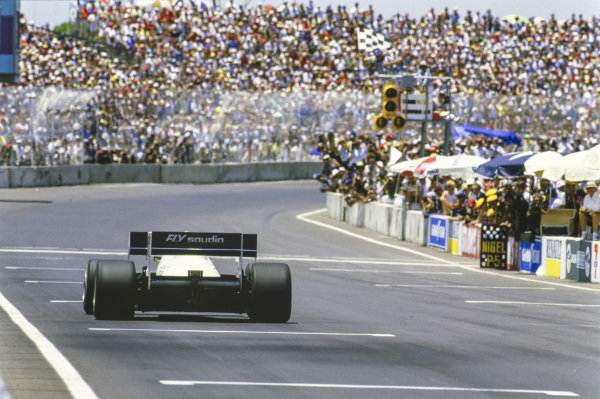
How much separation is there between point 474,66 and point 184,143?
1496cm

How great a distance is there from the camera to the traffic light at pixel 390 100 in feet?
89.7

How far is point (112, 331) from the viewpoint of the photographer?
11.5 m

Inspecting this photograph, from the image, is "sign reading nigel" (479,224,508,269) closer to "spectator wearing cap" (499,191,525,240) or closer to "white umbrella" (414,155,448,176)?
"spectator wearing cap" (499,191,525,240)

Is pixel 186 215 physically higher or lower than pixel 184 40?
lower

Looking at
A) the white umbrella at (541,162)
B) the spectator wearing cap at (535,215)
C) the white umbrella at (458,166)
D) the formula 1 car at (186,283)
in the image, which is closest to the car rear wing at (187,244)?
the formula 1 car at (186,283)

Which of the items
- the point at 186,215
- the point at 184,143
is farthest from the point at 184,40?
the point at 186,215

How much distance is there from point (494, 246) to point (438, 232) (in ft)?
14.7

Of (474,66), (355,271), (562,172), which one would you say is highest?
(474,66)

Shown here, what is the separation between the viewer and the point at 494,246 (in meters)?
23.6

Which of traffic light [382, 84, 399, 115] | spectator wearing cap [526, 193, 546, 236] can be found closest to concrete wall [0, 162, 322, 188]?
traffic light [382, 84, 399, 115]

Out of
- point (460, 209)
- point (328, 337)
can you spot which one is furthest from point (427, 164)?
point (328, 337)

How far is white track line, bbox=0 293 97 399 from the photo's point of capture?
308 inches

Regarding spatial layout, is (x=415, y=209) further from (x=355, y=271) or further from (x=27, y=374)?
(x=27, y=374)

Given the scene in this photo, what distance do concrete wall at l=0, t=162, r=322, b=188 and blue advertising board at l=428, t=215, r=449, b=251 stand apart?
1893 centimetres
